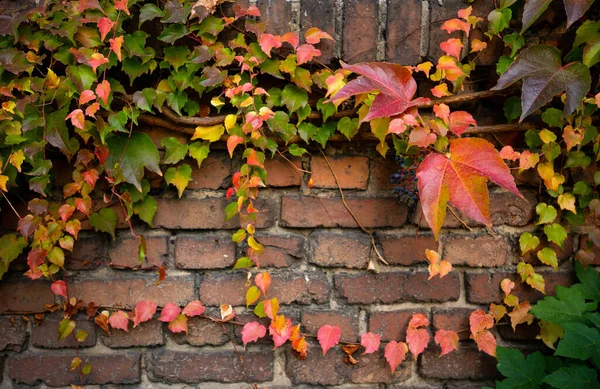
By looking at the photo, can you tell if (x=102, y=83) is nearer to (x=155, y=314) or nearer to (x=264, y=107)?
(x=264, y=107)

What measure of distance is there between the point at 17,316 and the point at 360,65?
968 mm

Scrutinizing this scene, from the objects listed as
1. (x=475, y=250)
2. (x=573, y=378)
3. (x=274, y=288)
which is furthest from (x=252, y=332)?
(x=573, y=378)

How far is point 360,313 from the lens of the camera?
3.99 feet

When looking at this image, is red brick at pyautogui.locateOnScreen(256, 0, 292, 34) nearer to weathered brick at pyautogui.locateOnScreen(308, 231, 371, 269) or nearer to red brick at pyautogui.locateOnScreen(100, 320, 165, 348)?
weathered brick at pyautogui.locateOnScreen(308, 231, 371, 269)

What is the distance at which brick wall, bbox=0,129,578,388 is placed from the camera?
120 centimetres

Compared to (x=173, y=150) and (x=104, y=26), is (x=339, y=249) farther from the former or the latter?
(x=104, y=26)

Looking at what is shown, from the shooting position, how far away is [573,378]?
1.07 meters

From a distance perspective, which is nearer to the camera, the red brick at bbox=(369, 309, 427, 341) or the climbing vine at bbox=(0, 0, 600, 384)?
the climbing vine at bbox=(0, 0, 600, 384)

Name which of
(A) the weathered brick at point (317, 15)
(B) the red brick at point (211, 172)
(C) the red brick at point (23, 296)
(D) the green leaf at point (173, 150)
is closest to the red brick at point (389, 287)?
(B) the red brick at point (211, 172)

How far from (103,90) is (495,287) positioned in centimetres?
100

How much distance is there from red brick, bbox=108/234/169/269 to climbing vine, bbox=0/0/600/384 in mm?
30

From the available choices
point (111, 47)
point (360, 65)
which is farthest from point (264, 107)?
point (111, 47)

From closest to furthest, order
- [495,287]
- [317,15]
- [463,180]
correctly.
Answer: [463,180], [317,15], [495,287]

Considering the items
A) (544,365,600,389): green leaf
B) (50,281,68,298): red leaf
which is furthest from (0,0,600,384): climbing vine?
(544,365,600,389): green leaf
